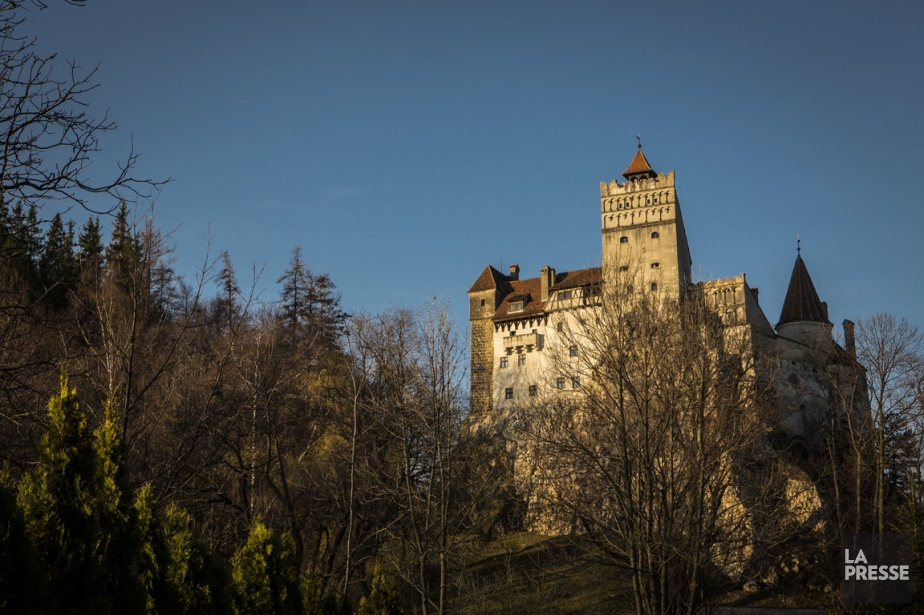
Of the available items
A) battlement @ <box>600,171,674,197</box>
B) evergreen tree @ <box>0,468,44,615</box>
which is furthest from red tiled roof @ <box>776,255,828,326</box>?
evergreen tree @ <box>0,468,44,615</box>

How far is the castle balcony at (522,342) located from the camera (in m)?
55.2

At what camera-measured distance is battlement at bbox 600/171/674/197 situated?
55.2 meters

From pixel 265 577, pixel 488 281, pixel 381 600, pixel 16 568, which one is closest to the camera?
pixel 16 568

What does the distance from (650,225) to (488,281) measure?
12.5m

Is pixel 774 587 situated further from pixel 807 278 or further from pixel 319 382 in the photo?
pixel 807 278

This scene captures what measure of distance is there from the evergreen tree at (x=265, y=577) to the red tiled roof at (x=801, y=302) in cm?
4762

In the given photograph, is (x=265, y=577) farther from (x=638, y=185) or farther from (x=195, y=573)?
(x=638, y=185)

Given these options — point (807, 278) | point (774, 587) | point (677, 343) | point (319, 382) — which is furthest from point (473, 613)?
point (807, 278)

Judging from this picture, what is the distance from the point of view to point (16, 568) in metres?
7.04

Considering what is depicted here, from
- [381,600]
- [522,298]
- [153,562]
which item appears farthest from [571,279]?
[153,562]

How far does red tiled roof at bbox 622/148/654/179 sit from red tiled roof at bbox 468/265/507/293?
11.7 meters

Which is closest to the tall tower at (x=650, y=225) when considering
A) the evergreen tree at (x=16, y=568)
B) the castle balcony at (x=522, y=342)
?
the castle balcony at (x=522, y=342)

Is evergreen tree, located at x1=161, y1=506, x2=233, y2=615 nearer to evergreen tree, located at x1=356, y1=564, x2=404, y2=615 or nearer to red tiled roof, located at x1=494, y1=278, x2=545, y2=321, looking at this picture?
evergreen tree, located at x1=356, y1=564, x2=404, y2=615

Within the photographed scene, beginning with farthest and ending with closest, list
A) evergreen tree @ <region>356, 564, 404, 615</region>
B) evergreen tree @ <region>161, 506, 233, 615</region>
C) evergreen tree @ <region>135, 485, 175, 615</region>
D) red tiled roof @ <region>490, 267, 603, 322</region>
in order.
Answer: red tiled roof @ <region>490, 267, 603, 322</region> < evergreen tree @ <region>356, 564, 404, 615</region> < evergreen tree @ <region>161, 506, 233, 615</region> < evergreen tree @ <region>135, 485, 175, 615</region>
